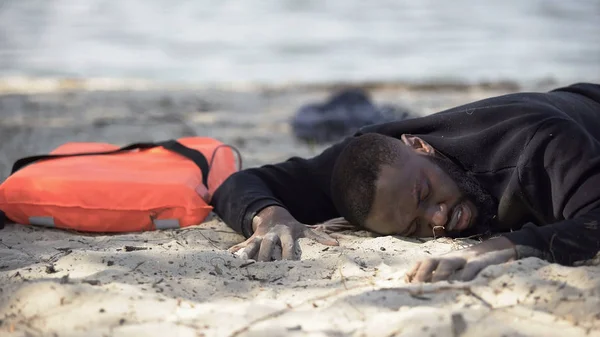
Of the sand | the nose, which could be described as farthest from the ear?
the sand

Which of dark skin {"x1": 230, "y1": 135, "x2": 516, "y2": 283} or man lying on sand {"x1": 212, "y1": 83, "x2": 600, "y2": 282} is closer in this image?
man lying on sand {"x1": 212, "y1": 83, "x2": 600, "y2": 282}

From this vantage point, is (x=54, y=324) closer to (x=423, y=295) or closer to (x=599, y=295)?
(x=423, y=295)

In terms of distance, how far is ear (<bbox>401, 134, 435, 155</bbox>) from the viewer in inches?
134

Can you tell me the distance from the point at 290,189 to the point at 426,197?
34.1 inches

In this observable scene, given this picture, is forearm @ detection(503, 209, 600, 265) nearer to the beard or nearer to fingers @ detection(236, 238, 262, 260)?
the beard

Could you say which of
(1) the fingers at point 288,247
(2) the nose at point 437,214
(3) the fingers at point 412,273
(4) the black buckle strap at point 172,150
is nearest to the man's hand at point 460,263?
(3) the fingers at point 412,273

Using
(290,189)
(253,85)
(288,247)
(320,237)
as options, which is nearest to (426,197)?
(320,237)

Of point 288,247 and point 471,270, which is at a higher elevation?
point 471,270

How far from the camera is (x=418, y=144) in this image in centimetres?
347

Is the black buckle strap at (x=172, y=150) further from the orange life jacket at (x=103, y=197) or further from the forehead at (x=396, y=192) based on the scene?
the forehead at (x=396, y=192)

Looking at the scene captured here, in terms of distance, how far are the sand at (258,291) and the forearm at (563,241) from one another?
0.42 ft

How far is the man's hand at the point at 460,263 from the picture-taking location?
2.59m

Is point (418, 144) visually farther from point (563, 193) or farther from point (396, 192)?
point (563, 193)

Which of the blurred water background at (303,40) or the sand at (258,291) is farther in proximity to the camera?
the blurred water background at (303,40)
